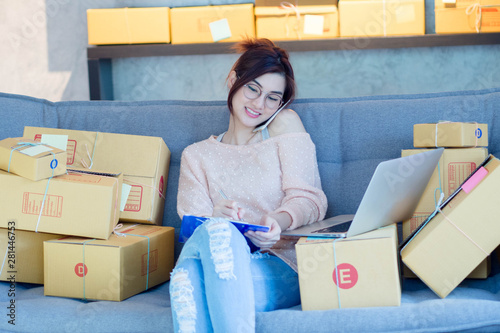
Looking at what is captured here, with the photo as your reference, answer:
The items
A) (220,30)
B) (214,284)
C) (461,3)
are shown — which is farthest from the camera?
(220,30)

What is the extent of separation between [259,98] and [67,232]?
72 centimetres

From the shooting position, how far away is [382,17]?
2873 mm

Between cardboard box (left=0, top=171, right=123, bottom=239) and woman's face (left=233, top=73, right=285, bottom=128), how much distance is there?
49cm

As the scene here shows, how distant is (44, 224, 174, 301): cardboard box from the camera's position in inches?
58.1

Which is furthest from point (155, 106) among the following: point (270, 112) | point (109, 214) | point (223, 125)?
point (109, 214)

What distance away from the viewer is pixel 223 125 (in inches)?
76.4

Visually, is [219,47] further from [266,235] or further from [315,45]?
[266,235]

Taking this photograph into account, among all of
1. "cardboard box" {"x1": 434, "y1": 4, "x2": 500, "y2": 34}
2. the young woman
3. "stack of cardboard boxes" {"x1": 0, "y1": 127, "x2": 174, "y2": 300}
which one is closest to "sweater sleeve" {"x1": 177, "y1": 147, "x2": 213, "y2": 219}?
the young woman

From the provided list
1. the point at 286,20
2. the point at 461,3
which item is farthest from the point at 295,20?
the point at 461,3

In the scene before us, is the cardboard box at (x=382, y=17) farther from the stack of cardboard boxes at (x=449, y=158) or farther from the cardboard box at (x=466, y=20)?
the stack of cardboard boxes at (x=449, y=158)

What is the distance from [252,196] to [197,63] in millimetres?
1786

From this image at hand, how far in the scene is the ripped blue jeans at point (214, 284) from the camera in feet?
3.86

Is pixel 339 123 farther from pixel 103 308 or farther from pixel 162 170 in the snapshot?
pixel 103 308

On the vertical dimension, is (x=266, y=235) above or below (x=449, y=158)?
below
